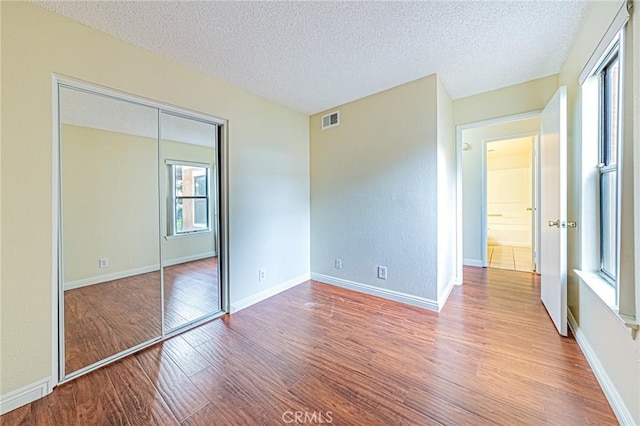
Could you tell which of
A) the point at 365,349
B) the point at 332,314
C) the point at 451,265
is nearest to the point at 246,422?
the point at 365,349

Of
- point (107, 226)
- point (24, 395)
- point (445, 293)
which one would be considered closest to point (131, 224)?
point (107, 226)

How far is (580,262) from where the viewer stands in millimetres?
2025

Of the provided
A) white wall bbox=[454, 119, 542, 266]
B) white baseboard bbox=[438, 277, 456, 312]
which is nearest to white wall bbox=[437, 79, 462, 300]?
white baseboard bbox=[438, 277, 456, 312]

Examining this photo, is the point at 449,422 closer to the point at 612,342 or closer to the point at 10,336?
the point at 612,342

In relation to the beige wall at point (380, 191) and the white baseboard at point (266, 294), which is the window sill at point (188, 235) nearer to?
the white baseboard at point (266, 294)

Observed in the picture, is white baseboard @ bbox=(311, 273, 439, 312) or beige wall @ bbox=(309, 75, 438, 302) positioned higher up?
beige wall @ bbox=(309, 75, 438, 302)

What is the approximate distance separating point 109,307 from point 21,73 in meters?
1.93

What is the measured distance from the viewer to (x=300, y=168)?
12.0ft

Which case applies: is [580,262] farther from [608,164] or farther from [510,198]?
[510,198]

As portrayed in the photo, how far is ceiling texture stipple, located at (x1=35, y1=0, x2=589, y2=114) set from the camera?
5.54 feet

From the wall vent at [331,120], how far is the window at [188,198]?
1.78m

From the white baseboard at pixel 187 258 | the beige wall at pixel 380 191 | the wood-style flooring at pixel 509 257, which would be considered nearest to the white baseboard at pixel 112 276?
the white baseboard at pixel 187 258

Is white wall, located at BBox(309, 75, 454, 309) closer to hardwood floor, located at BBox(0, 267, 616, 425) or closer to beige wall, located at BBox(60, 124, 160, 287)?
hardwood floor, located at BBox(0, 267, 616, 425)

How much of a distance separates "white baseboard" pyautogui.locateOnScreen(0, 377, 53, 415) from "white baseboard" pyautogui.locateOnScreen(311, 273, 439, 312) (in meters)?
2.76
